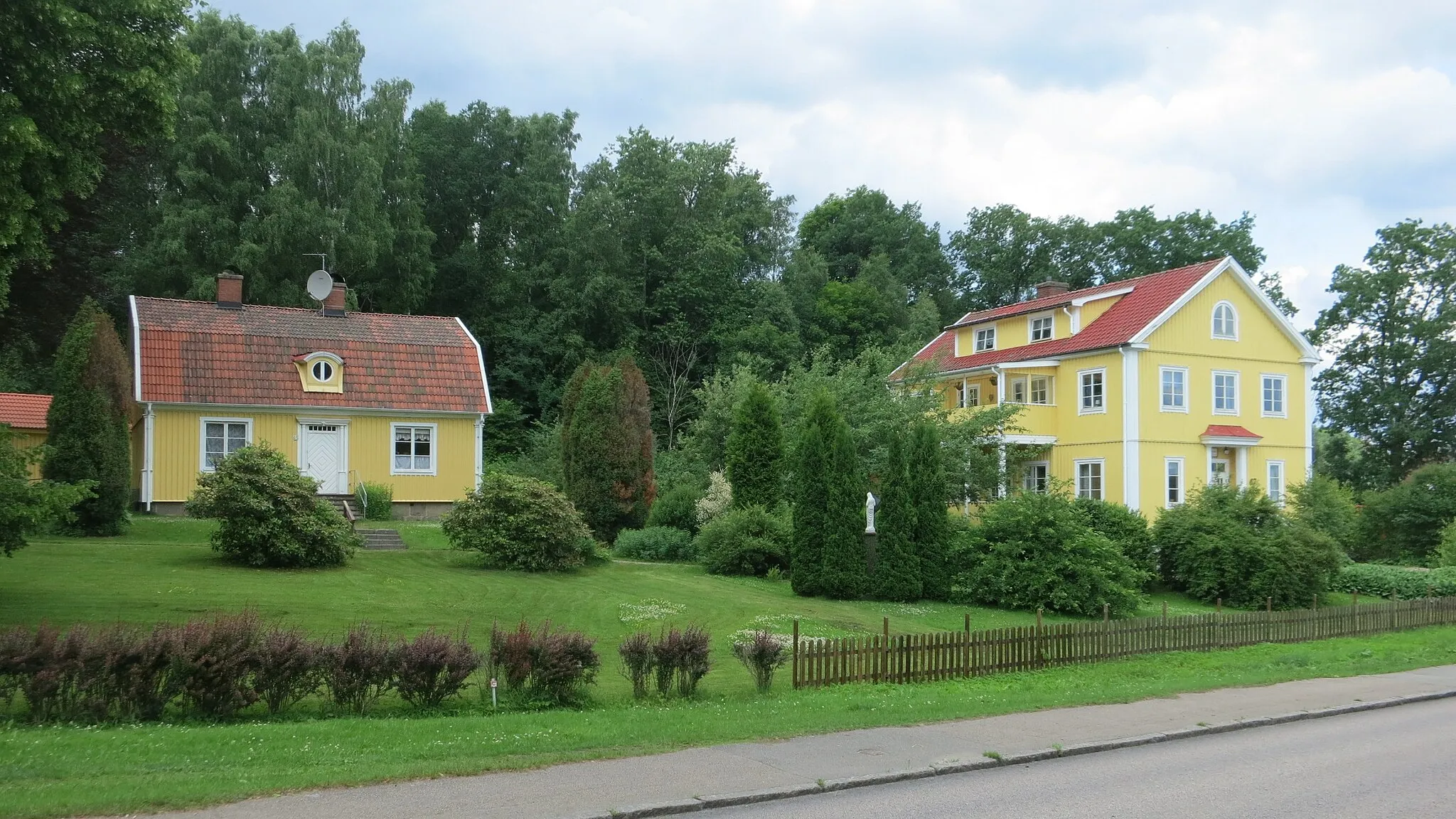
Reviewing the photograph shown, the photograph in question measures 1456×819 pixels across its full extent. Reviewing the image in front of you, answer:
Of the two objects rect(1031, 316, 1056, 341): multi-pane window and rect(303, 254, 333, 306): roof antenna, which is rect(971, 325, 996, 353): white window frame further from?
rect(303, 254, 333, 306): roof antenna

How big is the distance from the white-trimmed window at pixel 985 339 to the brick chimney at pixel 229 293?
2668 centimetres

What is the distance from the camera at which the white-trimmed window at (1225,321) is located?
3788 centimetres

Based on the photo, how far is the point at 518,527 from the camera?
75.1ft

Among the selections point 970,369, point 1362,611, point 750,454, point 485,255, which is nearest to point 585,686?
point 750,454

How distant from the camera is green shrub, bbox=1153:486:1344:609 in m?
25.2

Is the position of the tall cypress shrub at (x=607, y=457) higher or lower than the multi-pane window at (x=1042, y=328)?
lower

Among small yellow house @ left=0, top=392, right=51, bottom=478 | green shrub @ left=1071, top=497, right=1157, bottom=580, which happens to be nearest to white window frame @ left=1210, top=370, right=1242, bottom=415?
green shrub @ left=1071, top=497, right=1157, bottom=580

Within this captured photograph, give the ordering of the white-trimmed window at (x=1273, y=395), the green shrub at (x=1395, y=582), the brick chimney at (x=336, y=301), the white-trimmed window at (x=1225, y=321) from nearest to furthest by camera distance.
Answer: the green shrub at (x=1395, y=582), the brick chimney at (x=336, y=301), the white-trimmed window at (x=1225, y=321), the white-trimmed window at (x=1273, y=395)

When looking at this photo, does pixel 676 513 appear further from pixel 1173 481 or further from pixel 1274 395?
pixel 1274 395

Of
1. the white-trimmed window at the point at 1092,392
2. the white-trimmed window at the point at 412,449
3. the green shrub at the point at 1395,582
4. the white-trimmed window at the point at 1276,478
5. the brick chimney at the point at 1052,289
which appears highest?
the brick chimney at the point at 1052,289

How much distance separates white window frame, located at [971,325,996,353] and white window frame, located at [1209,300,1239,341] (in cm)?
816

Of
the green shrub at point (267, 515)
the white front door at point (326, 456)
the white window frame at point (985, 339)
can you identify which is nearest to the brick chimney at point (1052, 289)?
the white window frame at point (985, 339)

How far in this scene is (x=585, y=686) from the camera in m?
12.8

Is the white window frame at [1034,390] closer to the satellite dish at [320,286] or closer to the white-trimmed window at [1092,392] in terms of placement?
the white-trimmed window at [1092,392]
